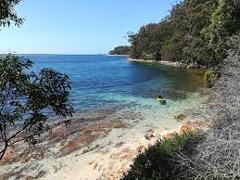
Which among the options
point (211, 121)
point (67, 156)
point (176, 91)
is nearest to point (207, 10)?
point (176, 91)

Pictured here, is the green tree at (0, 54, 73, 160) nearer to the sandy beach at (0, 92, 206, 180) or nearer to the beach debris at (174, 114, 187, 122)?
the sandy beach at (0, 92, 206, 180)

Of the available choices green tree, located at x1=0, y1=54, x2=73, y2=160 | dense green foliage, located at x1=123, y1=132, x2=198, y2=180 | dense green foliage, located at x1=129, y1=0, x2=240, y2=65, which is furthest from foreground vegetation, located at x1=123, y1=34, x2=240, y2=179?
dense green foliage, located at x1=129, y1=0, x2=240, y2=65

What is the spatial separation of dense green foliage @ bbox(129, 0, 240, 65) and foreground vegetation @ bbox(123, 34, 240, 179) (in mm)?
10542

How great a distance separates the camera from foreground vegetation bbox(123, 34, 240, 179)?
424 inches

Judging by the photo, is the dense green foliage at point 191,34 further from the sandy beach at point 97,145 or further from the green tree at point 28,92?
the green tree at point 28,92

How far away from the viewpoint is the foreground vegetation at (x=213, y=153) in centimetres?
1077

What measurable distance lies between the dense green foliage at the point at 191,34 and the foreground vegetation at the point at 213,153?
10.5 m

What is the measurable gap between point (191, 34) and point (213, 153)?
196ft

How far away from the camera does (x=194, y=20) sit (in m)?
65.0

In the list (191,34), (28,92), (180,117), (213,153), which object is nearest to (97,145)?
(180,117)

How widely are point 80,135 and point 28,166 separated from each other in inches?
194

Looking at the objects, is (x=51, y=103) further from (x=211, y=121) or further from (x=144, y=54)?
(x=144, y=54)

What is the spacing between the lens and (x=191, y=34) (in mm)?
69250

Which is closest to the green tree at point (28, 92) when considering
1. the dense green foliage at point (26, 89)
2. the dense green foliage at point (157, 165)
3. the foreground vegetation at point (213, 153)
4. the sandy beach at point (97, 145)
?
the dense green foliage at point (26, 89)
